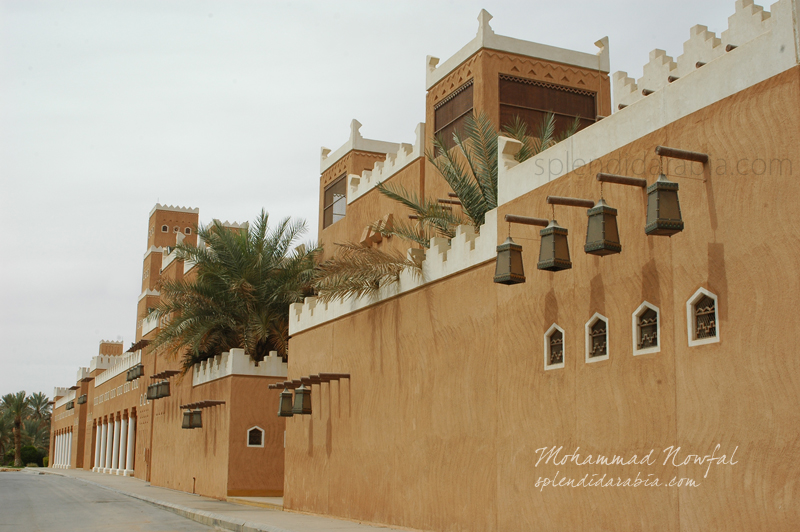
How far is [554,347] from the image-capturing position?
9648 millimetres

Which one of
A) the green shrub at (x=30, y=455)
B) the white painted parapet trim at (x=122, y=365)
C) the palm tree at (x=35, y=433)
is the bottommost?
the green shrub at (x=30, y=455)

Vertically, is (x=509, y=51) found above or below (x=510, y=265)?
above

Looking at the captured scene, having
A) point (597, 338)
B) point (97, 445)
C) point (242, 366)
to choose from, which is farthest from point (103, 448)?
point (597, 338)

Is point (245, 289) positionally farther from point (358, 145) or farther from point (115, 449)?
point (115, 449)

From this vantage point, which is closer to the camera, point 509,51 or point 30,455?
point 509,51

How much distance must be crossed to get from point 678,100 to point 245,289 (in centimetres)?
1608

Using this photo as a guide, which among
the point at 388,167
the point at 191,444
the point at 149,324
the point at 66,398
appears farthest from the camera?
the point at 66,398

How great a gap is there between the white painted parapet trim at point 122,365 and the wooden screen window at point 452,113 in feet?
79.1

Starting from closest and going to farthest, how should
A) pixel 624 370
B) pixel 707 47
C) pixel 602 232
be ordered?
pixel 602 232, pixel 624 370, pixel 707 47

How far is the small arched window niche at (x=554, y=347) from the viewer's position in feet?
31.2

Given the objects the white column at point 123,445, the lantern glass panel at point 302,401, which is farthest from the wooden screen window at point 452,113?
the white column at point 123,445

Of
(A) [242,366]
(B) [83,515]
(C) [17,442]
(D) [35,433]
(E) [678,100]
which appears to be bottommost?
(C) [17,442]

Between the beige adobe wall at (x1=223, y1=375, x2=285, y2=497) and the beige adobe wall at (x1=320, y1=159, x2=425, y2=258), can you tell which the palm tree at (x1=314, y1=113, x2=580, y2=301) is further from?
the beige adobe wall at (x1=223, y1=375, x2=285, y2=497)

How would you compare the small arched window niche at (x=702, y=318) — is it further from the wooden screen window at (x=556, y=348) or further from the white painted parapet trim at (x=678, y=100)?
the wooden screen window at (x=556, y=348)
